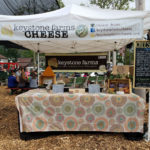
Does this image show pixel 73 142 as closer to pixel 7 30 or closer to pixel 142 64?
pixel 142 64

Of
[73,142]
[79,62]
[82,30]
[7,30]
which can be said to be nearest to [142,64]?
[82,30]

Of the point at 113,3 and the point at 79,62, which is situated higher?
the point at 113,3

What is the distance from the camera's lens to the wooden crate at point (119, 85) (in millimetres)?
3063

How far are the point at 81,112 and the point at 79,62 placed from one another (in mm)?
2160

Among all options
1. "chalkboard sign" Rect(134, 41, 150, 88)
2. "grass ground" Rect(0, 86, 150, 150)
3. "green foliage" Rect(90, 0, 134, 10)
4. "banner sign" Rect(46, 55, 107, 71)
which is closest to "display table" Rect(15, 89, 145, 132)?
"grass ground" Rect(0, 86, 150, 150)

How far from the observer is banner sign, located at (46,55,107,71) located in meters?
4.74

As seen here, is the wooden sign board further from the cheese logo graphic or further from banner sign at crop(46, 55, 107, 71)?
the cheese logo graphic

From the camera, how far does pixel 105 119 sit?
2842mm

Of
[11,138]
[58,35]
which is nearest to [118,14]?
[58,35]

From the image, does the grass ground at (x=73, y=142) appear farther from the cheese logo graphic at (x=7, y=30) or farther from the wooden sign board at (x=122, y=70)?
the cheese logo graphic at (x=7, y=30)

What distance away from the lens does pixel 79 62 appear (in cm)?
474

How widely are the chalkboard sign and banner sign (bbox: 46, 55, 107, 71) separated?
1.83 m

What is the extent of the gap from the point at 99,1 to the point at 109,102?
50.0ft

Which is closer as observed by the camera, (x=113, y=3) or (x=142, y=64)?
(x=142, y=64)
